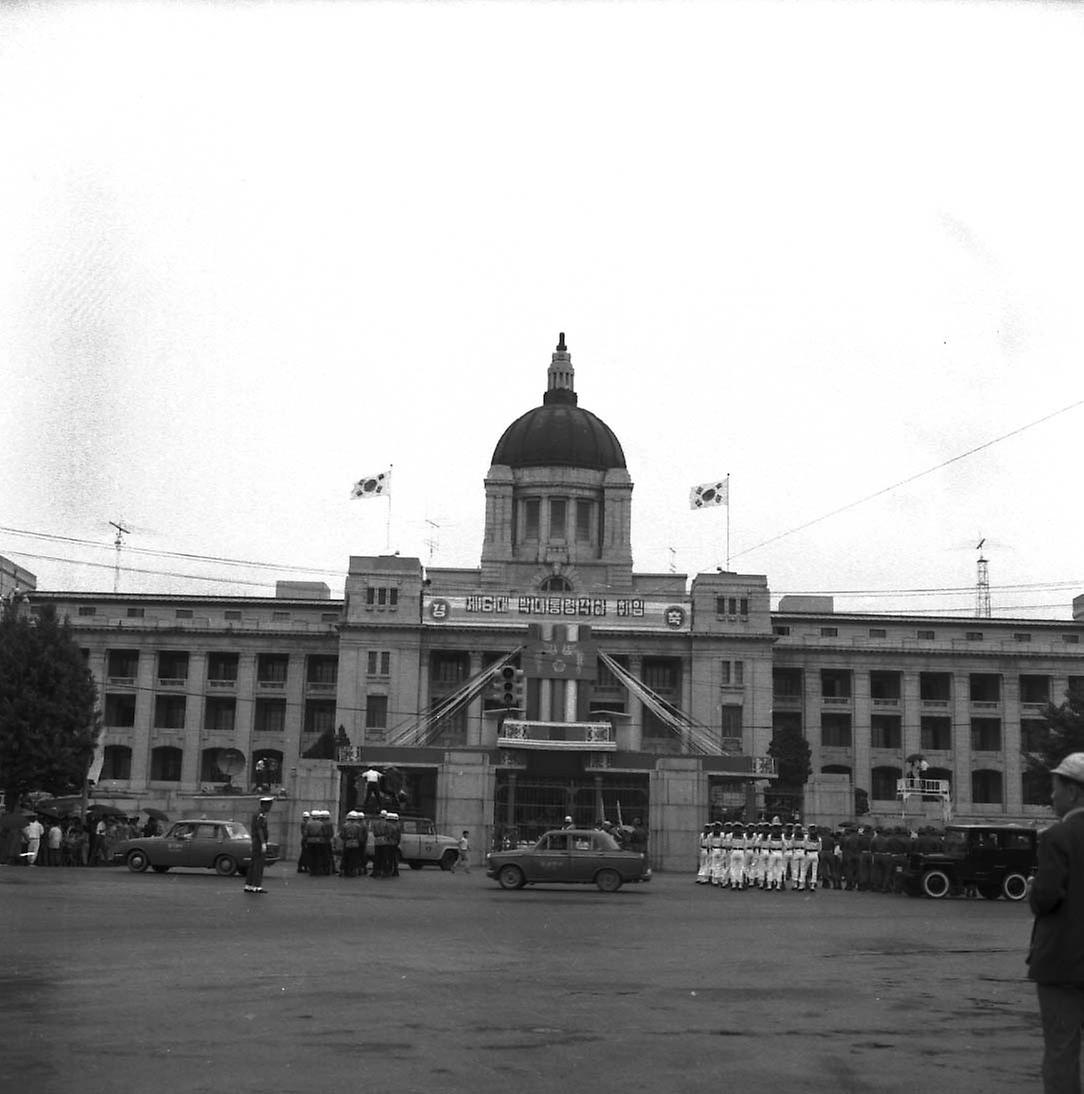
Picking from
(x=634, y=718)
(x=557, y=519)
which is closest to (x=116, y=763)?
(x=557, y=519)

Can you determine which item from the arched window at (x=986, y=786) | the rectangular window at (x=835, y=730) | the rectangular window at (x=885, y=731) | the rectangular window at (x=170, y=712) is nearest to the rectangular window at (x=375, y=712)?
the rectangular window at (x=170, y=712)

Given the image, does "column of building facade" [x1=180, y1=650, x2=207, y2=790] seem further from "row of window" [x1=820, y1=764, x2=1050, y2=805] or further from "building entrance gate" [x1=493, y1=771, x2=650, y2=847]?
"row of window" [x1=820, y1=764, x2=1050, y2=805]

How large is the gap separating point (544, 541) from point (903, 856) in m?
56.9

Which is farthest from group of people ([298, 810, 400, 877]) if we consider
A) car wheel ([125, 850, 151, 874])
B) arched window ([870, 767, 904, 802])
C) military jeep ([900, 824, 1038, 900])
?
arched window ([870, 767, 904, 802])

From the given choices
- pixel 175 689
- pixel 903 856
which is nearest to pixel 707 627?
pixel 175 689

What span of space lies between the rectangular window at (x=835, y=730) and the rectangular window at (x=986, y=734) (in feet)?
23.5

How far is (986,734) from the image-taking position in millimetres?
92688

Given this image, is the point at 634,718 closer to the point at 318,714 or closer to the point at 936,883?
the point at 318,714

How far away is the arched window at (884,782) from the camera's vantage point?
3642 inches

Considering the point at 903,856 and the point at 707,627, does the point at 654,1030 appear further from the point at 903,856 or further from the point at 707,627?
the point at 707,627

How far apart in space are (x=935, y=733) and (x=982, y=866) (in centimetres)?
5876

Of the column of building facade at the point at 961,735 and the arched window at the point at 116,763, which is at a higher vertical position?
the column of building facade at the point at 961,735

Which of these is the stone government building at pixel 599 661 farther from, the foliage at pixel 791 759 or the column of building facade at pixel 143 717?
the foliage at pixel 791 759

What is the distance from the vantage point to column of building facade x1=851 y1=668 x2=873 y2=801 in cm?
9194
